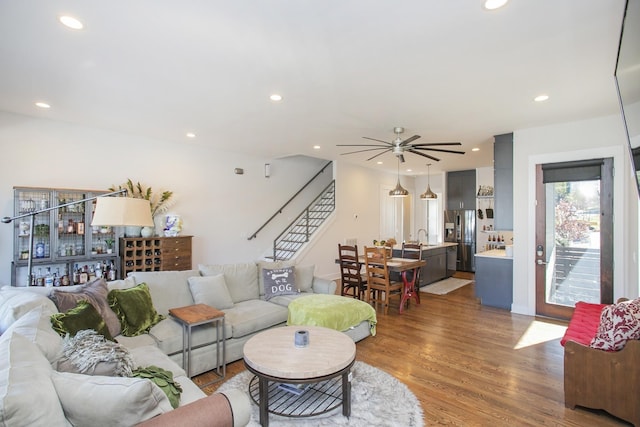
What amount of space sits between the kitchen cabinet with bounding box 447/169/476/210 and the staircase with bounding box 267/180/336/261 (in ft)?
12.2

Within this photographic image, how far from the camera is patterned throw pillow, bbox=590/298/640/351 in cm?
231

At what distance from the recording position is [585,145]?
445 cm

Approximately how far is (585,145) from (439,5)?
379 centimetres

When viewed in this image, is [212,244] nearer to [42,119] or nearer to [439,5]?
[42,119]

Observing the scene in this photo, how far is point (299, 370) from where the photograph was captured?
2145 millimetres

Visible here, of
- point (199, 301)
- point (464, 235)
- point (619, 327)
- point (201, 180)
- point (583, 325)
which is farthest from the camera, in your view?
point (464, 235)

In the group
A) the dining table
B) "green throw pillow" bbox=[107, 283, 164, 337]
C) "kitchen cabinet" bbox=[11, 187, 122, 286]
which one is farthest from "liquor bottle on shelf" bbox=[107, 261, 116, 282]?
the dining table

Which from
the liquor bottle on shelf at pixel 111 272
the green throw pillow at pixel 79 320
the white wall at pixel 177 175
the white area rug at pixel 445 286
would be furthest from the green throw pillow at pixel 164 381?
the white area rug at pixel 445 286

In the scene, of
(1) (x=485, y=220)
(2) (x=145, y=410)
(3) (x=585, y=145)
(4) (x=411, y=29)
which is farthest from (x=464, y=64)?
(1) (x=485, y=220)

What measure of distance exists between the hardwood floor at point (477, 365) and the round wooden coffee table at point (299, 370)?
638 millimetres

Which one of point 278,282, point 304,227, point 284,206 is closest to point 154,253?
point 278,282

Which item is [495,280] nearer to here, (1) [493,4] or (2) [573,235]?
(2) [573,235]

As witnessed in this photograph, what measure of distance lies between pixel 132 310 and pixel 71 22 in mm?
2286

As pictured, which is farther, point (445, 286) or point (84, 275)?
point (445, 286)
